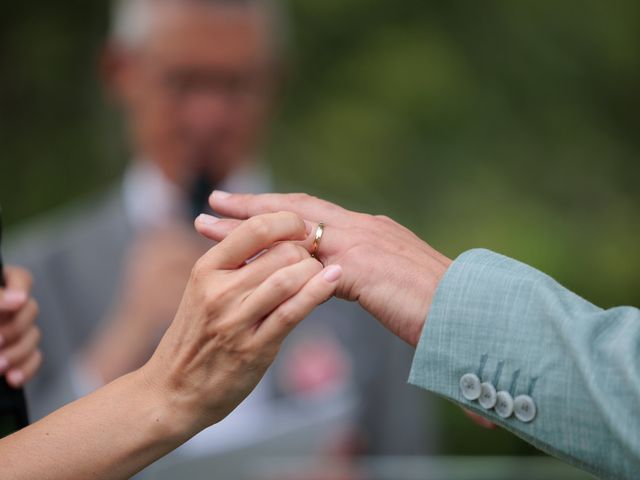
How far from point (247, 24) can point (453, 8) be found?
1958 mm

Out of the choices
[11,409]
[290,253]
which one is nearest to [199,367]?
[290,253]

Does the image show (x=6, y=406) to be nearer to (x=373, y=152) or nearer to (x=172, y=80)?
(x=172, y=80)

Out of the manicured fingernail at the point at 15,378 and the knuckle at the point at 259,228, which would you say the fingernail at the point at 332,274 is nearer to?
the knuckle at the point at 259,228

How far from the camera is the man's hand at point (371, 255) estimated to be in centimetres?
106

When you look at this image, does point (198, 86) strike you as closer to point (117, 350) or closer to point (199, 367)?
point (117, 350)

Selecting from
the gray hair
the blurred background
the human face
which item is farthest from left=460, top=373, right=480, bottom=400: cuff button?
the blurred background

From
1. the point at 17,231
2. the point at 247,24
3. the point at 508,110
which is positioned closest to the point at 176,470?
the point at 247,24

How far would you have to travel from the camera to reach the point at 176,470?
6.81 ft

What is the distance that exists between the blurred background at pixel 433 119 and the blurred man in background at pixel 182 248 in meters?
1.21

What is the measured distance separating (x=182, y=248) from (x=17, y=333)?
4.93ft

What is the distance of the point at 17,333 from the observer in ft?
4.27

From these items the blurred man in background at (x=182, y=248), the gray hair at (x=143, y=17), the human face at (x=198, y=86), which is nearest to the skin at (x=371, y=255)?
the blurred man in background at (x=182, y=248)

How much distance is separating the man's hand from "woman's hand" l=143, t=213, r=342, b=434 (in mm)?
65

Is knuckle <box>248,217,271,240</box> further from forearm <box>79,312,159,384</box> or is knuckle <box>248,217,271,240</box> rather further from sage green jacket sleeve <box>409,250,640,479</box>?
forearm <box>79,312,159,384</box>
